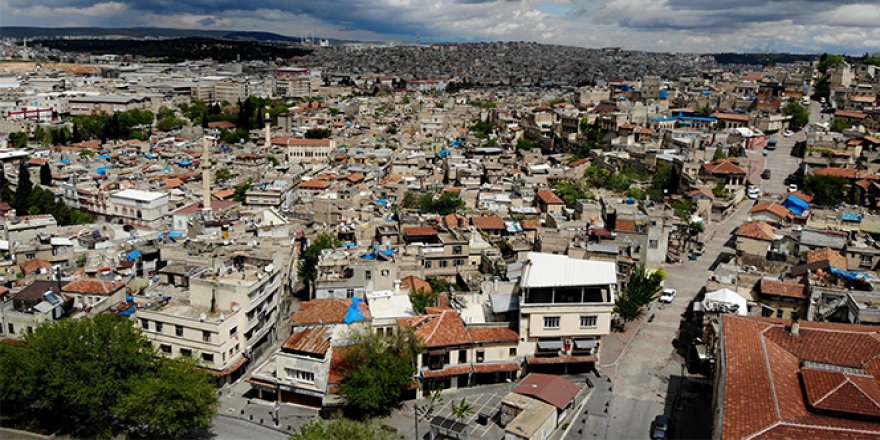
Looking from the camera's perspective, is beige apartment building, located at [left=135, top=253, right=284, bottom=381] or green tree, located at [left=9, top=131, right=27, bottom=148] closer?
beige apartment building, located at [left=135, top=253, right=284, bottom=381]

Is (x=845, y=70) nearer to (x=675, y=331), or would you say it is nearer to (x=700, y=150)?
(x=700, y=150)

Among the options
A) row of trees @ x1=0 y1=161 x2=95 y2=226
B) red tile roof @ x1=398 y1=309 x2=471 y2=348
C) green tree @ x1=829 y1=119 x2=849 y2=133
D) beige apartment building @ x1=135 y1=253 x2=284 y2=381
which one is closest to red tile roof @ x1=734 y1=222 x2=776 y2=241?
red tile roof @ x1=398 y1=309 x2=471 y2=348

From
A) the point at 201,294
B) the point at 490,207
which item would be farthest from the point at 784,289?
the point at 201,294

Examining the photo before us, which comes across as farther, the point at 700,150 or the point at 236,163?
the point at 236,163

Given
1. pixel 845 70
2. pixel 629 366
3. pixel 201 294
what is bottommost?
pixel 629 366

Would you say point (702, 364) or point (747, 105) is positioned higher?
point (747, 105)

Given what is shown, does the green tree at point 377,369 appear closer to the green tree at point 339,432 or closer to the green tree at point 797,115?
the green tree at point 339,432

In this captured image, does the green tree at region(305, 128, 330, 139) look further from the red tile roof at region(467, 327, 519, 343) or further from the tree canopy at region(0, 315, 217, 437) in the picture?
the tree canopy at region(0, 315, 217, 437)
